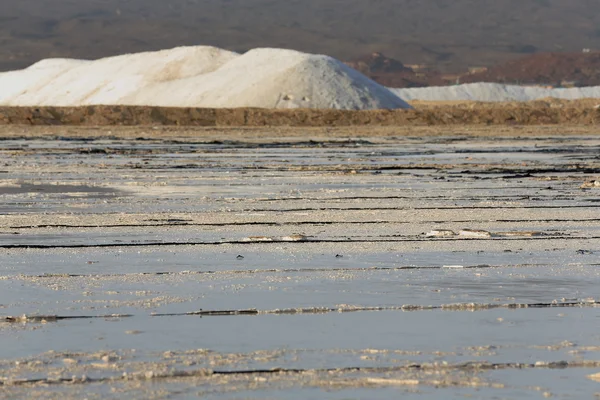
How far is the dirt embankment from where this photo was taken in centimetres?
6253

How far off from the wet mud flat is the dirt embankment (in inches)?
1640

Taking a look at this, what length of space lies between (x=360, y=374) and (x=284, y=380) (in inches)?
15.7

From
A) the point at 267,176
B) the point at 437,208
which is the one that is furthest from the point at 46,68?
the point at 437,208

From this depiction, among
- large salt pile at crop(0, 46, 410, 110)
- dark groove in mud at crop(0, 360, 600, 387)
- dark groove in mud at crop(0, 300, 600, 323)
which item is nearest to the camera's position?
dark groove in mud at crop(0, 360, 600, 387)

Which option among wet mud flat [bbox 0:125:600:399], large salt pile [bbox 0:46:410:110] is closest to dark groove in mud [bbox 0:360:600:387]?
wet mud flat [bbox 0:125:600:399]

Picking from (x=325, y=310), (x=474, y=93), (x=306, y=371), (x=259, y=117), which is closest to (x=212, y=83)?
(x=259, y=117)

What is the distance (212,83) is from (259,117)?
708 inches

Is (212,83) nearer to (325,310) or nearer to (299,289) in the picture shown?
(299,289)

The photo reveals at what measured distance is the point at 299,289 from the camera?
9.37m

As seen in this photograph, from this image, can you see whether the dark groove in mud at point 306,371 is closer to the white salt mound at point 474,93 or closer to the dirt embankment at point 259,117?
the dirt embankment at point 259,117

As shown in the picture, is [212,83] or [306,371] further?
[212,83]

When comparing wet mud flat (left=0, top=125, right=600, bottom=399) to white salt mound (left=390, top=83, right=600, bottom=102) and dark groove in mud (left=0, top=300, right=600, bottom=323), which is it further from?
white salt mound (left=390, top=83, right=600, bottom=102)

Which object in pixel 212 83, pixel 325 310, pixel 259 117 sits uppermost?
pixel 325 310

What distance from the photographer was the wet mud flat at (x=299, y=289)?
6465 millimetres
